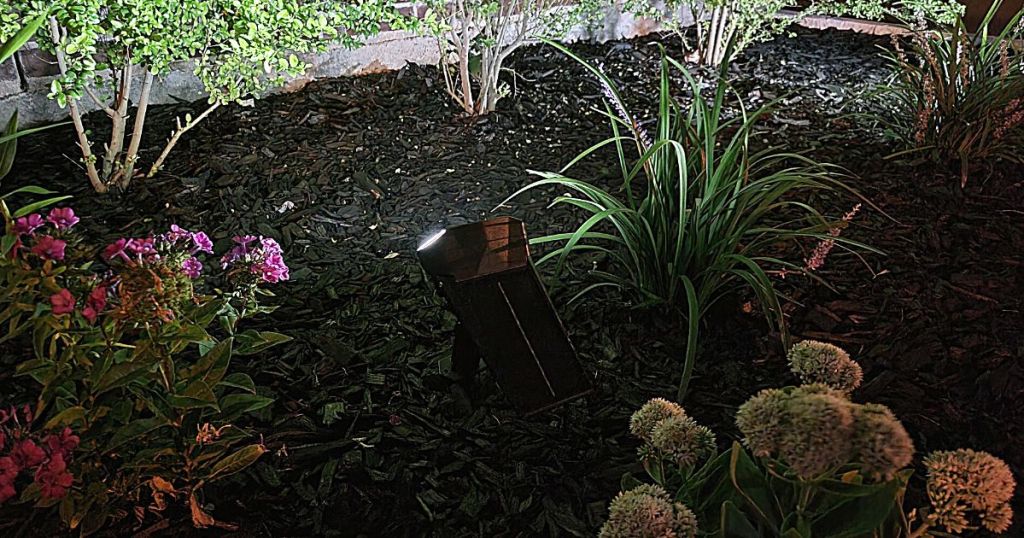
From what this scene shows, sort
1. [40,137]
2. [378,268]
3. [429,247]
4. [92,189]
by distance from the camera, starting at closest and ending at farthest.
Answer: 1. [429,247]
2. [378,268]
3. [92,189]
4. [40,137]

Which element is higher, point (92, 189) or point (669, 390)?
point (92, 189)

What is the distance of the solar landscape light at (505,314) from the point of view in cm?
176

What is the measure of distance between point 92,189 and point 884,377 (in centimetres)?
258

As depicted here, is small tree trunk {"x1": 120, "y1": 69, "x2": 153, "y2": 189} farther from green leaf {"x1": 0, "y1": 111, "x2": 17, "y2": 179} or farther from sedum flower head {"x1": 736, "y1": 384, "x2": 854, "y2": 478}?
sedum flower head {"x1": 736, "y1": 384, "x2": 854, "y2": 478}

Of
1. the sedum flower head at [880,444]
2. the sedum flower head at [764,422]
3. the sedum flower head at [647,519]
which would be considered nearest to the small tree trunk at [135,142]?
the sedum flower head at [647,519]

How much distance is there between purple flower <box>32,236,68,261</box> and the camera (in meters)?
1.21

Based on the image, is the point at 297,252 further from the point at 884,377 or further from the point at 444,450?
the point at 884,377

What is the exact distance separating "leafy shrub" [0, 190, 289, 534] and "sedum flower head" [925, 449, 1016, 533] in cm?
114

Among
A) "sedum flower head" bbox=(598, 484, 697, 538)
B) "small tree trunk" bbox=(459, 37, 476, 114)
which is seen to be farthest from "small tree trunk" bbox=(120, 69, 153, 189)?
"sedum flower head" bbox=(598, 484, 697, 538)

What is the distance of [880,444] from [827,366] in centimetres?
26

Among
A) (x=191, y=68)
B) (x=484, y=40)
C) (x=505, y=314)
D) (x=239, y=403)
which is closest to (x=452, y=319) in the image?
(x=505, y=314)

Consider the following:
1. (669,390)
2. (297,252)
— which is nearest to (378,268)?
(297,252)

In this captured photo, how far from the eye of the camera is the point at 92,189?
109 inches

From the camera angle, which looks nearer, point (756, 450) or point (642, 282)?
point (756, 450)
